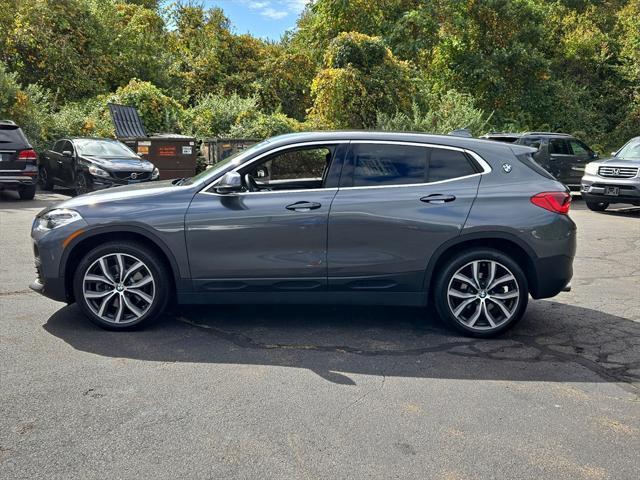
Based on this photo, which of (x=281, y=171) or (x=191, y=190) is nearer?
(x=191, y=190)

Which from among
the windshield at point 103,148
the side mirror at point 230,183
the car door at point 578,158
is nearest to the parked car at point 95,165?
the windshield at point 103,148

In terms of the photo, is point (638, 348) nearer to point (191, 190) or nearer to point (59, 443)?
point (191, 190)

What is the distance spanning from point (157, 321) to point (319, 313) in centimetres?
147

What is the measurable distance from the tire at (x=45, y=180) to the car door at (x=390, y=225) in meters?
13.6

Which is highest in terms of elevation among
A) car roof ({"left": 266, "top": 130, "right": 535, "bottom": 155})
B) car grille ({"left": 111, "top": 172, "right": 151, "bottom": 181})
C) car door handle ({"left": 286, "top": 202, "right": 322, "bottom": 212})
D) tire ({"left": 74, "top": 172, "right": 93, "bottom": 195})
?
car roof ({"left": 266, "top": 130, "right": 535, "bottom": 155})

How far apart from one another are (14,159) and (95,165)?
165cm

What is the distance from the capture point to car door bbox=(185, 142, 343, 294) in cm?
523

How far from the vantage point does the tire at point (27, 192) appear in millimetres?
14477

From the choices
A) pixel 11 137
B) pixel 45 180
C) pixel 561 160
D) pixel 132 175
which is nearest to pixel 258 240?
pixel 132 175

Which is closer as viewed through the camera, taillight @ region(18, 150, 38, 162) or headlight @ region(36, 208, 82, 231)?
headlight @ region(36, 208, 82, 231)

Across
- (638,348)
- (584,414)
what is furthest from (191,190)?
(638,348)

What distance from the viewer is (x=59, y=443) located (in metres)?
3.39

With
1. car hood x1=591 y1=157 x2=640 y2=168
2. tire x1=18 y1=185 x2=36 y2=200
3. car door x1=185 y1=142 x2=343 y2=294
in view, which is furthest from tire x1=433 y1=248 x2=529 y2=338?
tire x1=18 y1=185 x2=36 y2=200

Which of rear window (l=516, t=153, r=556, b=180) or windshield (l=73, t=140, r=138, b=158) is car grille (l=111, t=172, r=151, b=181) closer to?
windshield (l=73, t=140, r=138, b=158)
